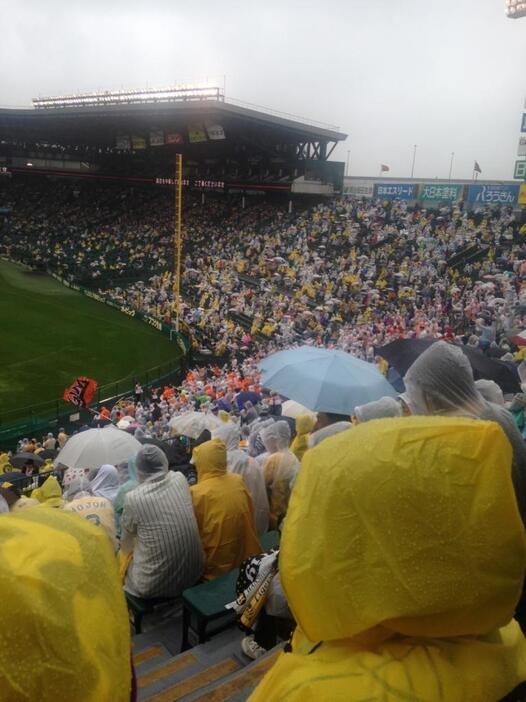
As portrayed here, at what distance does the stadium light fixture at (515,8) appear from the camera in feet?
77.8

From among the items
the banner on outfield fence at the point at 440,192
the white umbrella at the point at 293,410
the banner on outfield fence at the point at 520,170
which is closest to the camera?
the white umbrella at the point at 293,410

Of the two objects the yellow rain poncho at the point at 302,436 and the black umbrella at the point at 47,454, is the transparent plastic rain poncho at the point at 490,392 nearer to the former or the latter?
the yellow rain poncho at the point at 302,436

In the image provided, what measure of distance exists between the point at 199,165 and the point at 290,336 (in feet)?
74.9

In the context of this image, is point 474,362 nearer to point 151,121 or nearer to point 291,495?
point 291,495

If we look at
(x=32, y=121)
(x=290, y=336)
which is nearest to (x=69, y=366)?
(x=290, y=336)

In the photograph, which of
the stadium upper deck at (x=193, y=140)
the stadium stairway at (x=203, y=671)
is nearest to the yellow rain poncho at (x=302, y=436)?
the stadium stairway at (x=203, y=671)

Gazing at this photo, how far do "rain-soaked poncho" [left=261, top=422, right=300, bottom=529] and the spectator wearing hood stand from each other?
45.2 inches

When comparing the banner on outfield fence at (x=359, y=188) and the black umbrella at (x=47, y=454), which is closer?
the black umbrella at (x=47, y=454)

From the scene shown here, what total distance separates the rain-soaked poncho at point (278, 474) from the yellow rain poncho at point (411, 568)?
354 centimetres

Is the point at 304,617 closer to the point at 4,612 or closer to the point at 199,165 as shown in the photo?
the point at 4,612

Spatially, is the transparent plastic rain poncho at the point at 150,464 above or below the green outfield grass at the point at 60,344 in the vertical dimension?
above

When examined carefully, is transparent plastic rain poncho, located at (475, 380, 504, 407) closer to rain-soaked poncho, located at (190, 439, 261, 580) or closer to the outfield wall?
rain-soaked poncho, located at (190, 439, 261, 580)

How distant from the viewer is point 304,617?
1.24 meters

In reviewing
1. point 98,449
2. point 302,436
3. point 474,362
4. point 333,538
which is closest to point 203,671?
point 333,538
